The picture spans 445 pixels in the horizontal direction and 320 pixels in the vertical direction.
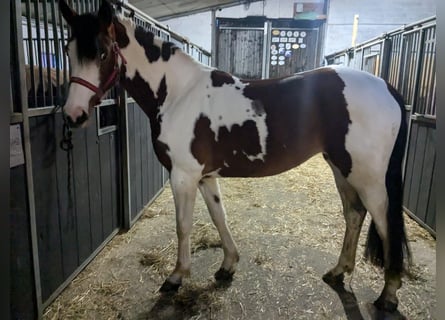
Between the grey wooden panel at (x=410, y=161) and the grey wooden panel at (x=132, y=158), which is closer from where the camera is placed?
the grey wooden panel at (x=132, y=158)

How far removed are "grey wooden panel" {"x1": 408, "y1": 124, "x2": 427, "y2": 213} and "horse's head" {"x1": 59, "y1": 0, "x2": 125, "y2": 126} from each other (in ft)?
7.92

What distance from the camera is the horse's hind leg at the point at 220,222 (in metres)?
1.82

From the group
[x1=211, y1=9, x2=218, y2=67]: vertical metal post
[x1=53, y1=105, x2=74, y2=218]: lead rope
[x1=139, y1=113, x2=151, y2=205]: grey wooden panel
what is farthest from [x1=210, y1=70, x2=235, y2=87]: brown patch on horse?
[x1=211, y1=9, x2=218, y2=67]: vertical metal post

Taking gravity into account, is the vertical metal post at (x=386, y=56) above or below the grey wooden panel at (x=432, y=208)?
above

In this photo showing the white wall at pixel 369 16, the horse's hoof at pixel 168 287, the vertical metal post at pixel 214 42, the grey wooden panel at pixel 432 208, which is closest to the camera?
the horse's hoof at pixel 168 287

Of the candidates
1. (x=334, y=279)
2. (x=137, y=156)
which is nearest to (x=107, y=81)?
(x=137, y=156)

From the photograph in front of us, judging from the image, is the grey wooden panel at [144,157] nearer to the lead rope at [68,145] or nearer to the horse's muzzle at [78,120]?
the lead rope at [68,145]

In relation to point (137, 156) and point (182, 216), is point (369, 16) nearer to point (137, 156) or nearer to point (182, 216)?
point (137, 156)

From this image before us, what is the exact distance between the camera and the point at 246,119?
5.10ft

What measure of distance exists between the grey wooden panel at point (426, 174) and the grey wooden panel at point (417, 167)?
3cm

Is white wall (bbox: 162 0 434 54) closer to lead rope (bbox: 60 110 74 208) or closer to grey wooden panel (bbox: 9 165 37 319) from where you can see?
lead rope (bbox: 60 110 74 208)

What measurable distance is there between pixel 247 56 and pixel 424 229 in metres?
6.30

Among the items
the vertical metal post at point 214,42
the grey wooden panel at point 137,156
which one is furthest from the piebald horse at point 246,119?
the vertical metal post at point 214,42

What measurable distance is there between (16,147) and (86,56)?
47 centimetres
